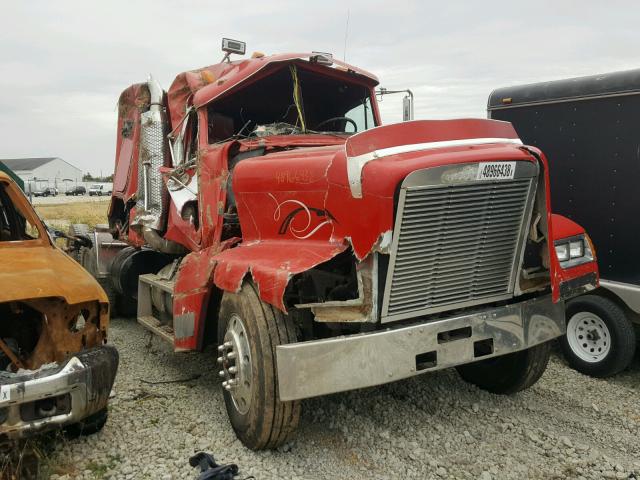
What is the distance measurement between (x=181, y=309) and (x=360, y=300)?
192cm

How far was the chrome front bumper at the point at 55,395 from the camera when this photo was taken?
3.13 m

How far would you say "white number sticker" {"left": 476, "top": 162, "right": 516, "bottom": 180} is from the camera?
3.29 m

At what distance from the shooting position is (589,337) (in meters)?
5.52

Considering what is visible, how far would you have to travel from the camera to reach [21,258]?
13.0 feet

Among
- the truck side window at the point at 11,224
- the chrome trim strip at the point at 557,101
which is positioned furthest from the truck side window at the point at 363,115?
the truck side window at the point at 11,224

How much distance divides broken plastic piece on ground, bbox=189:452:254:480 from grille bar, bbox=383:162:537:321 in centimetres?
130

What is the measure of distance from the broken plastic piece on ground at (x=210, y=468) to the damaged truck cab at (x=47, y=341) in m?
0.69

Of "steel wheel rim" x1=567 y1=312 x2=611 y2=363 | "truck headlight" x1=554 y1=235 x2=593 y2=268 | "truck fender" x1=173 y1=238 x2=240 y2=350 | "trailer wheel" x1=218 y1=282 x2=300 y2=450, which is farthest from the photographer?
"steel wheel rim" x1=567 y1=312 x2=611 y2=363

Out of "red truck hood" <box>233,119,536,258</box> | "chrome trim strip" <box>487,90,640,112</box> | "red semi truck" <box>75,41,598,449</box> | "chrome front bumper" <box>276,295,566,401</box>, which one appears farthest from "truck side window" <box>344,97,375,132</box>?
"chrome front bumper" <box>276,295,566,401</box>

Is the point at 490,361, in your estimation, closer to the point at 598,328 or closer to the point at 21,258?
the point at 598,328

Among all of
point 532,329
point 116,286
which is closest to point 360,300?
point 532,329

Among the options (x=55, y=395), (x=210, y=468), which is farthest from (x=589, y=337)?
(x=55, y=395)

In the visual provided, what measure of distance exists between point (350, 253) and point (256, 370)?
0.95 m

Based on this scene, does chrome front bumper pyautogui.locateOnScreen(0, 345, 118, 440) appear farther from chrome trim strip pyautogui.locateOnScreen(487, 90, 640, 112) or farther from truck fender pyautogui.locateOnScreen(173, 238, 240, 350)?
chrome trim strip pyautogui.locateOnScreen(487, 90, 640, 112)
